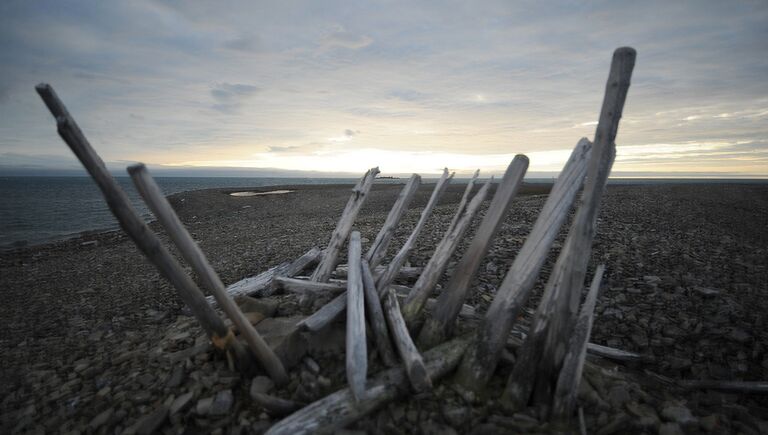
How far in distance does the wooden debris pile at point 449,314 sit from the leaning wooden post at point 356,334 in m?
0.01

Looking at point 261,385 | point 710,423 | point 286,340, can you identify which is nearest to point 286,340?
point 286,340

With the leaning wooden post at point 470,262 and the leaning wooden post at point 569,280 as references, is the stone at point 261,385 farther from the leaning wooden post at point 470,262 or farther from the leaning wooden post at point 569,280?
the leaning wooden post at point 569,280

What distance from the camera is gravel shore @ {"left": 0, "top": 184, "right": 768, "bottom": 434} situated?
294cm

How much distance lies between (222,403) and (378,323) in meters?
1.60

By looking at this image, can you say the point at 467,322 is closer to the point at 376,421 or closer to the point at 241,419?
the point at 376,421

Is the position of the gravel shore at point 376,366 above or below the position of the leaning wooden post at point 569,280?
below

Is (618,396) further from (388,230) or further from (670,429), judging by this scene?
(388,230)

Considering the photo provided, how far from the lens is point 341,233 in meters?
5.42

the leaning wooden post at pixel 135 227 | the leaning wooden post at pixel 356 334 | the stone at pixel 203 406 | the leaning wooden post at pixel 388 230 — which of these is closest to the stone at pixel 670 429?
the leaning wooden post at pixel 356 334

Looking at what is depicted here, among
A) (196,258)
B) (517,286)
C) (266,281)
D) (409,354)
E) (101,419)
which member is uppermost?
(196,258)

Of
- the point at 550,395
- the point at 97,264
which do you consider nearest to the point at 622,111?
the point at 550,395

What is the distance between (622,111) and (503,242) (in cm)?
591

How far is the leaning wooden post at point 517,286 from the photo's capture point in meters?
3.14

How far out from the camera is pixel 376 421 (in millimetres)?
2906
